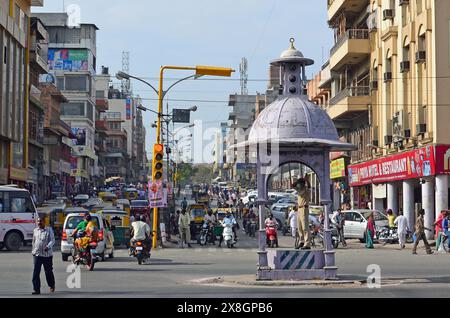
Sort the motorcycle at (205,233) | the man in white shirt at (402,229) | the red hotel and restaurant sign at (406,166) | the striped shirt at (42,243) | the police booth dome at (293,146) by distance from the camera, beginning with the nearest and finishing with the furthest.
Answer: the striped shirt at (42,243)
the police booth dome at (293,146)
the man in white shirt at (402,229)
the red hotel and restaurant sign at (406,166)
the motorcycle at (205,233)

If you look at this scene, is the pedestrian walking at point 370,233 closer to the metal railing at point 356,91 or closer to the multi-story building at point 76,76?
the metal railing at point 356,91

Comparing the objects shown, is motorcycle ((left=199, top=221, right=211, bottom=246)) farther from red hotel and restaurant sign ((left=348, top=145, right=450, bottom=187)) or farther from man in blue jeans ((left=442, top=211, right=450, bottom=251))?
man in blue jeans ((left=442, top=211, right=450, bottom=251))

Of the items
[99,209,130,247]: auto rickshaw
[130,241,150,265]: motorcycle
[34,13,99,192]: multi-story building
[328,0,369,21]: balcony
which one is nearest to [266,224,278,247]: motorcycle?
[99,209,130,247]: auto rickshaw

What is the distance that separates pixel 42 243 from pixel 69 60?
105m

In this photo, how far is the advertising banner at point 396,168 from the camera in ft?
135

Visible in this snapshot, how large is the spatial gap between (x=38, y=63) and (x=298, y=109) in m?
58.1

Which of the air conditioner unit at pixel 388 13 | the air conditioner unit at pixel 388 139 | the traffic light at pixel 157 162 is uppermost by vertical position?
the air conditioner unit at pixel 388 13

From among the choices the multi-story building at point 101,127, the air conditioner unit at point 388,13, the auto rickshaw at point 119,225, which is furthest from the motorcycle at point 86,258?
the multi-story building at point 101,127

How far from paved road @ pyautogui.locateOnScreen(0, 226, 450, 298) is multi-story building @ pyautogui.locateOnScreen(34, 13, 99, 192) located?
82.7 m

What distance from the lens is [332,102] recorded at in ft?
202

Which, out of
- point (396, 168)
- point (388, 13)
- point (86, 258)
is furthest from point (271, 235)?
point (388, 13)

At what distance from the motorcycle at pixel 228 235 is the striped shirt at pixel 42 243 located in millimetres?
20041
